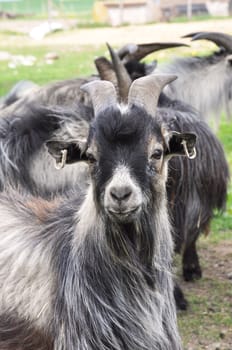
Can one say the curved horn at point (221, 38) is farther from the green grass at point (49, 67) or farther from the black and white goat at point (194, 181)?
the green grass at point (49, 67)

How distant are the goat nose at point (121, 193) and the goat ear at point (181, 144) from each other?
1.79ft

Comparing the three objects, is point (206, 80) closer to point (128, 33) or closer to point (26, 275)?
point (26, 275)

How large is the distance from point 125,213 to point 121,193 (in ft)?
0.42

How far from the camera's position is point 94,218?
3930mm

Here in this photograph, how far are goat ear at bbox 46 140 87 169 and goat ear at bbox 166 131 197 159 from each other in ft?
1.45

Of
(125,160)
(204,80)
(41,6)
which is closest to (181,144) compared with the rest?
(125,160)

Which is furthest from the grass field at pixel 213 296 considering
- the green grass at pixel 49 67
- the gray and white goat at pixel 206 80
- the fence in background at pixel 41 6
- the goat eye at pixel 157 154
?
the fence in background at pixel 41 6

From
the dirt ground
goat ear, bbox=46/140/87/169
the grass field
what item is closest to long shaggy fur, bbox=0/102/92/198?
the grass field

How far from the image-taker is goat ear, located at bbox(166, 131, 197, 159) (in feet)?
13.2

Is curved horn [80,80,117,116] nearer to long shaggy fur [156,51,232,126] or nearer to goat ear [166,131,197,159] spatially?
goat ear [166,131,197,159]

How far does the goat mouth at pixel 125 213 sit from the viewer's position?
3.67m

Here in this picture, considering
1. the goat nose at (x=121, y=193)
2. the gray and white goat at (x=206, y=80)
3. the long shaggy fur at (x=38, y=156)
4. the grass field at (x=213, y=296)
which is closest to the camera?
the goat nose at (x=121, y=193)

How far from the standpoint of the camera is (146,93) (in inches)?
163

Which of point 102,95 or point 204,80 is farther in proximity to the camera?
point 204,80
